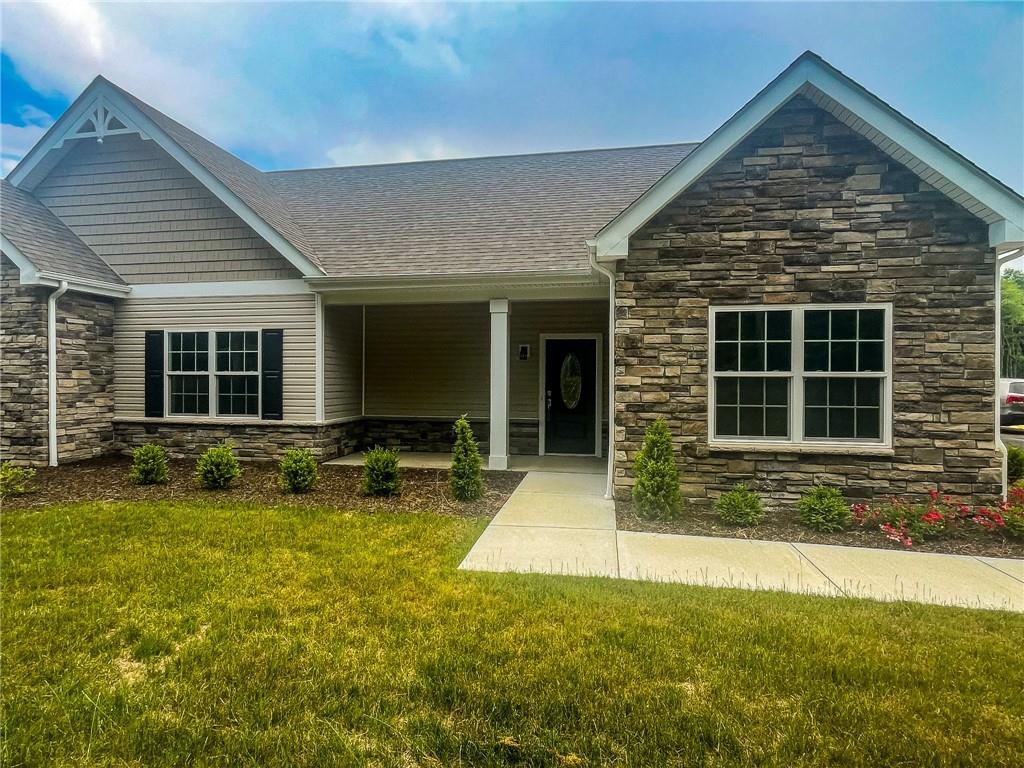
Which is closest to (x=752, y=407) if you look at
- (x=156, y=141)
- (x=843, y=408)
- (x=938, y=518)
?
(x=843, y=408)

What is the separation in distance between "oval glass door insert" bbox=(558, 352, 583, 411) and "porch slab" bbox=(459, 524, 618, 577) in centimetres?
468

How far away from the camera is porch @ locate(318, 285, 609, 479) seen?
369 inches

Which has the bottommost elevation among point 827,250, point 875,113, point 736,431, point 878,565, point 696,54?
point 878,565

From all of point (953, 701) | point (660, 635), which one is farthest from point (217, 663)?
point (953, 701)

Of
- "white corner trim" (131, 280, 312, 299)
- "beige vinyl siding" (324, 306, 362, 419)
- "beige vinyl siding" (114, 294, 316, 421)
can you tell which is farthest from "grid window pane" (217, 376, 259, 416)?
"white corner trim" (131, 280, 312, 299)

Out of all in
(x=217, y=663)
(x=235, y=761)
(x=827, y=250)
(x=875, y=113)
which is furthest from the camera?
(x=827, y=250)

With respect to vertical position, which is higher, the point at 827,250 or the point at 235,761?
the point at 827,250

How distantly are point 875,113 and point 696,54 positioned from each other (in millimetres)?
9617

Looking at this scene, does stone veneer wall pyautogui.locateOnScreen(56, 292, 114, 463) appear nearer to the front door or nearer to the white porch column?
the white porch column

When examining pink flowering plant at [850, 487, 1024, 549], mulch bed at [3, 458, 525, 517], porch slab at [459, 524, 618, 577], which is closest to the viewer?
porch slab at [459, 524, 618, 577]

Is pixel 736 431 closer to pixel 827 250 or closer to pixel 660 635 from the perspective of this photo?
pixel 827 250

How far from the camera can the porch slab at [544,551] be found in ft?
13.4

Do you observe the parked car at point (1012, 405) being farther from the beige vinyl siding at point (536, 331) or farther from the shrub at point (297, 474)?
the shrub at point (297, 474)

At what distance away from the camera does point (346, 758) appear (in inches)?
78.2
